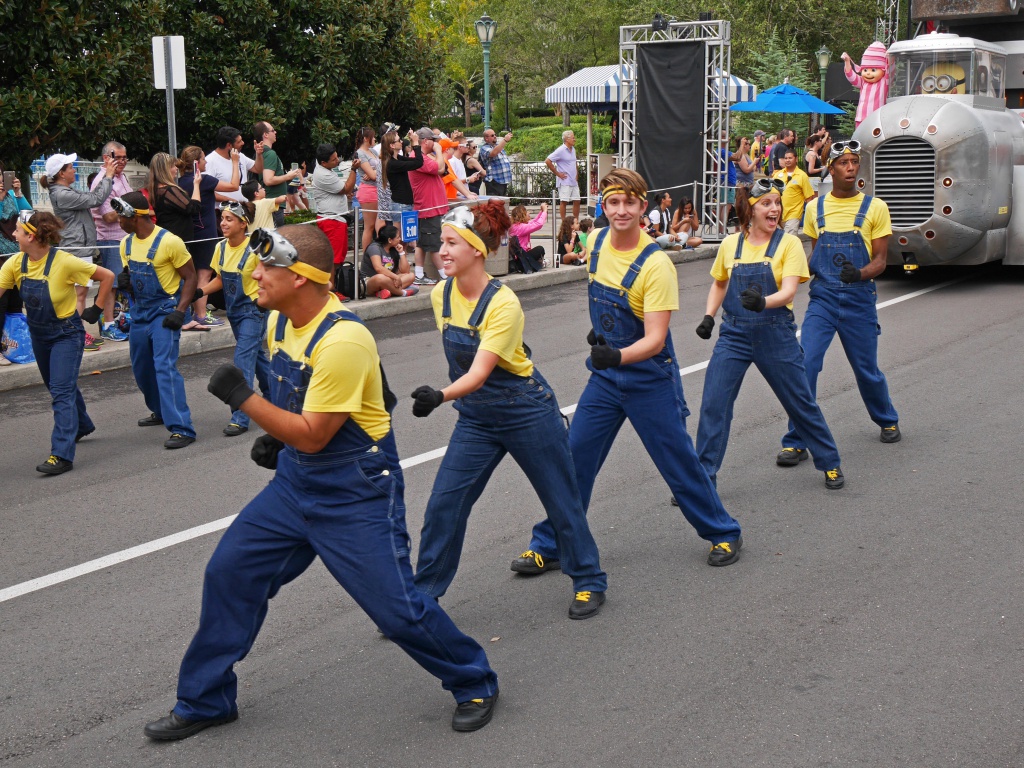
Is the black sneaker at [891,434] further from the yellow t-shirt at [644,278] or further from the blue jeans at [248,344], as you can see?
the blue jeans at [248,344]

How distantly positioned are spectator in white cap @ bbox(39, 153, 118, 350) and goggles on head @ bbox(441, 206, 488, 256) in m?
7.98

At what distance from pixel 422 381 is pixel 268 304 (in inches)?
264

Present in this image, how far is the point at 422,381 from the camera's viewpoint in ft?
35.6

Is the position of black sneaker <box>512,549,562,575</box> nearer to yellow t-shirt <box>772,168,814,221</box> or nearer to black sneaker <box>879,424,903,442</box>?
black sneaker <box>879,424,903,442</box>

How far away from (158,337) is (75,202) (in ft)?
13.6

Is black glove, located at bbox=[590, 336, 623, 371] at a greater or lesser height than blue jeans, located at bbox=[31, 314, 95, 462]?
greater

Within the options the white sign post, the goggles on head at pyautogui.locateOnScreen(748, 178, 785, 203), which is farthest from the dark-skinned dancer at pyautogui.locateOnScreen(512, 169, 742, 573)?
the white sign post

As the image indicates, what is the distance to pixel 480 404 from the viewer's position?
514cm

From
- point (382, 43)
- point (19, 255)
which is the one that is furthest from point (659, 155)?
point (19, 255)

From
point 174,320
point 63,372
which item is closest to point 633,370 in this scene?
point 174,320

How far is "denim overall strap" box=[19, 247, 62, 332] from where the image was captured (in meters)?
8.30

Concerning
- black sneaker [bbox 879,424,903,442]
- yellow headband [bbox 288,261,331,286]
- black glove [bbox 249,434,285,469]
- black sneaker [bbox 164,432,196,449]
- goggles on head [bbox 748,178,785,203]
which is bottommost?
black sneaker [bbox 164,432,196,449]

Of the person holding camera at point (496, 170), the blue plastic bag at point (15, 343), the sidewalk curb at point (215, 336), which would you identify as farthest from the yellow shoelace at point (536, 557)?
the person holding camera at point (496, 170)

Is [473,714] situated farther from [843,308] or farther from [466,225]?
[843,308]
